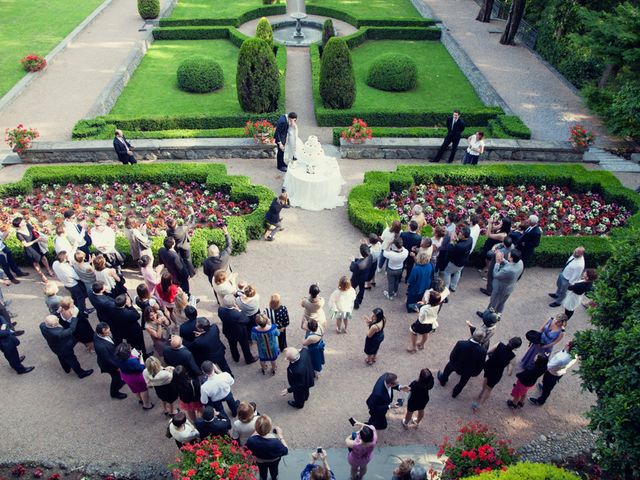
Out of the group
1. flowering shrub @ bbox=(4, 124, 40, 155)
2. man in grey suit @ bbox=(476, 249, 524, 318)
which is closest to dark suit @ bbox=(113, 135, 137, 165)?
flowering shrub @ bbox=(4, 124, 40, 155)

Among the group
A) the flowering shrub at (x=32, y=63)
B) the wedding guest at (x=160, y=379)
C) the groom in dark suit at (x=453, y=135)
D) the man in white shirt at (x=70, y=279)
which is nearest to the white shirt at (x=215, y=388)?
the wedding guest at (x=160, y=379)

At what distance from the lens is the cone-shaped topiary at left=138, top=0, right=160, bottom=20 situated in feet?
85.1

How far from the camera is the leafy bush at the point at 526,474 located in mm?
6024

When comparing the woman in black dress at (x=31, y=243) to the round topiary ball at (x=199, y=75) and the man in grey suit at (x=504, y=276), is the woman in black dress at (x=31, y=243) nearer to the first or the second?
the man in grey suit at (x=504, y=276)

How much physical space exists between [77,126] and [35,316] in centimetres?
858

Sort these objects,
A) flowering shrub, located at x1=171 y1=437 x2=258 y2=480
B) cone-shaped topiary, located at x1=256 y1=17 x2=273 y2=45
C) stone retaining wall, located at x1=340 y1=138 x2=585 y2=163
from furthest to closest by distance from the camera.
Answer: cone-shaped topiary, located at x1=256 y1=17 x2=273 y2=45 → stone retaining wall, located at x1=340 y1=138 x2=585 y2=163 → flowering shrub, located at x1=171 y1=437 x2=258 y2=480

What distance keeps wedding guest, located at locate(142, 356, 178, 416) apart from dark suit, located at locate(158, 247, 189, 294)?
2579mm

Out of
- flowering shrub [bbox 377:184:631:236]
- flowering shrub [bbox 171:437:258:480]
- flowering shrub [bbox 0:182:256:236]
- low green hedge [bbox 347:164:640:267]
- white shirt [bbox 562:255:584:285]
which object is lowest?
flowering shrub [bbox 0:182:256:236]

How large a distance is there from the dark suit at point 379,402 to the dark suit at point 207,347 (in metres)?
2.60

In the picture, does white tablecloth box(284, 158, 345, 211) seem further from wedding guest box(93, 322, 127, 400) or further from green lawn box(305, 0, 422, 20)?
green lawn box(305, 0, 422, 20)

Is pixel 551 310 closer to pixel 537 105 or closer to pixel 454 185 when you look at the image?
pixel 454 185

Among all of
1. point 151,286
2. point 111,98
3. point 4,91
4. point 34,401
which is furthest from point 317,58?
point 34,401

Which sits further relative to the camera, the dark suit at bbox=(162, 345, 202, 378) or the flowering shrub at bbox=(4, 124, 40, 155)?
the flowering shrub at bbox=(4, 124, 40, 155)

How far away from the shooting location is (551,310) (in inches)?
417
